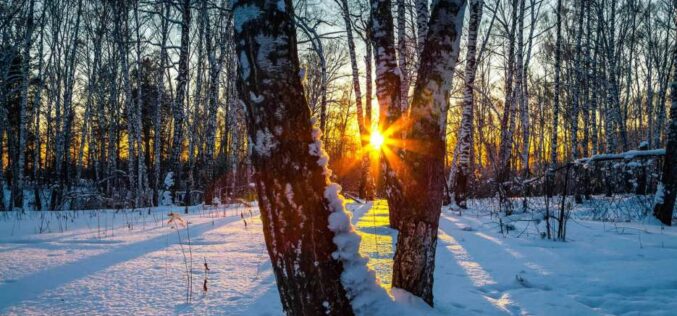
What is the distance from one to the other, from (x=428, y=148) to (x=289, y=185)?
84 centimetres

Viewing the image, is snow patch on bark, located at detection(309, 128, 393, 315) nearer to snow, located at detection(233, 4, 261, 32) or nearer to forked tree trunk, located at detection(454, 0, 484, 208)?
snow, located at detection(233, 4, 261, 32)

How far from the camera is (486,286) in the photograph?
2.67 metres

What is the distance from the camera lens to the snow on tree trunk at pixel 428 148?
183 centimetres

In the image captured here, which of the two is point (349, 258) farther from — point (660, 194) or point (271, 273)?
point (660, 194)

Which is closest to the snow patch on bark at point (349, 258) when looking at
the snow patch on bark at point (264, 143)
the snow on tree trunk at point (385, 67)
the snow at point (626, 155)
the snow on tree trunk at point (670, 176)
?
the snow patch on bark at point (264, 143)

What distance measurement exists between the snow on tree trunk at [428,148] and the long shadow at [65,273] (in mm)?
2357

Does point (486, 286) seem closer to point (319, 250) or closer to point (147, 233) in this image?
point (319, 250)

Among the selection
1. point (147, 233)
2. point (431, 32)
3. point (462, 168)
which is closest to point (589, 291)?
point (431, 32)

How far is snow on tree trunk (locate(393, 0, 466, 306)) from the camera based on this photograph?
1832 millimetres

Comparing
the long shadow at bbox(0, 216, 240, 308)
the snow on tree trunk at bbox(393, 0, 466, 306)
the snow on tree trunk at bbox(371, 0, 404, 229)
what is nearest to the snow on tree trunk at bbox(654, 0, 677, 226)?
the snow on tree trunk at bbox(371, 0, 404, 229)

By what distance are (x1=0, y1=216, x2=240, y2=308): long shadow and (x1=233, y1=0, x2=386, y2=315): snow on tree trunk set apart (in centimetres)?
187

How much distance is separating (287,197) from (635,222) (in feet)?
23.2

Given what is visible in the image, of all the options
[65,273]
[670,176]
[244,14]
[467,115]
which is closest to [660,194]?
[670,176]

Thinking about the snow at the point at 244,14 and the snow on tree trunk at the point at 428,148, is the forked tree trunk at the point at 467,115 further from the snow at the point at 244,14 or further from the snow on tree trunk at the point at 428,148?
the snow at the point at 244,14
